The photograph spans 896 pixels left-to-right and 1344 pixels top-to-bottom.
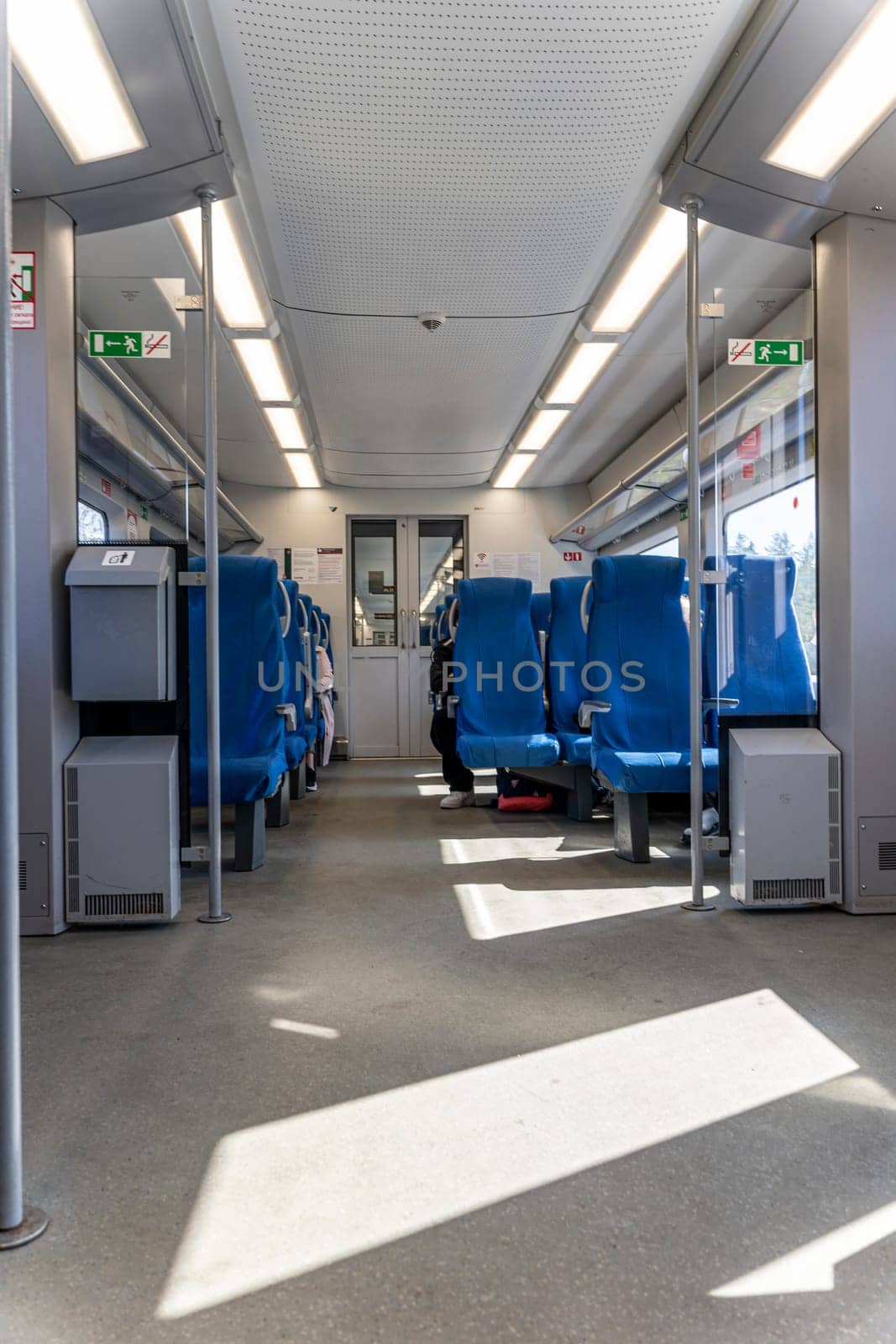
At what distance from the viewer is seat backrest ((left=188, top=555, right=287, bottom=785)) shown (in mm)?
5027

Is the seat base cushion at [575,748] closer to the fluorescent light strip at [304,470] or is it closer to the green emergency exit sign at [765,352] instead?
the green emergency exit sign at [765,352]

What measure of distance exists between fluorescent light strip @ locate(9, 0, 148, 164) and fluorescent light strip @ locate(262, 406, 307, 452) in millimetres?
4132

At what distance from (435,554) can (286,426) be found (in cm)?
327

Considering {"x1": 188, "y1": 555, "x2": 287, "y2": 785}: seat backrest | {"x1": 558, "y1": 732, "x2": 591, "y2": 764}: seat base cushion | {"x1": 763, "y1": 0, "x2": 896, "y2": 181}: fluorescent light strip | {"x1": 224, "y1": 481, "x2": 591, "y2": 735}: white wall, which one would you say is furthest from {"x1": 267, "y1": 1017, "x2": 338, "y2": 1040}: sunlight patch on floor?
{"x1": 224, "y1": 481, "x2": 591, "y2": 735}: white wall

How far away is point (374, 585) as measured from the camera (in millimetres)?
10977

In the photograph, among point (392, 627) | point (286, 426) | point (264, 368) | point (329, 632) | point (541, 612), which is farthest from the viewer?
point (392, 627)

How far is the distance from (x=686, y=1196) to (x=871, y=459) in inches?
124

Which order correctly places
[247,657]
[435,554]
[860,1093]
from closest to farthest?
[860,1093], [247,657], [435,554]

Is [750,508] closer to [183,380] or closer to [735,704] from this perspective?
[735,704]

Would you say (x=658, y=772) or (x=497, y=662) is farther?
(x=497, y=662)

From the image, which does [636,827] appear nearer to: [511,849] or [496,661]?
[511,849]

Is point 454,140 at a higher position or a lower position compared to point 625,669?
higher

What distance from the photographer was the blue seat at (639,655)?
206 inches

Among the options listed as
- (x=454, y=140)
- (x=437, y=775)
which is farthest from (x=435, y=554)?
(x=454, y=140)
